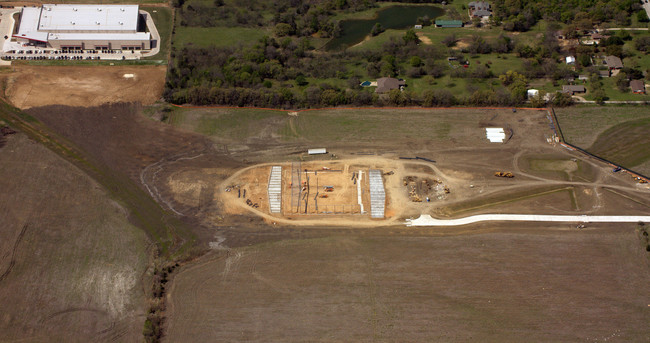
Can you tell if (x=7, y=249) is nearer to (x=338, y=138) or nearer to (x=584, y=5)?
(x=338, y=138)

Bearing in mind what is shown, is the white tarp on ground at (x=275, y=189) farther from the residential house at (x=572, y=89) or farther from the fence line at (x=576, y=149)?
the residential house at (x=572, y=89)

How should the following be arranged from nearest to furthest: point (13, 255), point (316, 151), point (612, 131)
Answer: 1. point (13, 255)
2. point (316, 151)
3. point (612, 131)

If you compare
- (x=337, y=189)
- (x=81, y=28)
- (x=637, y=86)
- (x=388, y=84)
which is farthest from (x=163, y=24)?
(x=637, y=86)

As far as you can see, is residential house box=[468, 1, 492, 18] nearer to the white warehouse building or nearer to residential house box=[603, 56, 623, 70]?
residential house box=[603, 56, 623, 70]

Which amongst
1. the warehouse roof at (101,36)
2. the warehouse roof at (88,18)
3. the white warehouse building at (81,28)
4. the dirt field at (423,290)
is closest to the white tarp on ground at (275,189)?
the dirt field at (423,290)

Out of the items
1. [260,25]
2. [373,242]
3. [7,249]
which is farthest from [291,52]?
[7,249]

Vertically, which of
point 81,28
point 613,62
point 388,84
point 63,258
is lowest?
point 63,258

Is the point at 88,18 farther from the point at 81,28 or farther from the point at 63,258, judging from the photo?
the point at 63,258

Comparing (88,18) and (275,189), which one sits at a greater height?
(88,18)

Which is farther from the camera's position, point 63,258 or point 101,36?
point 101,36
